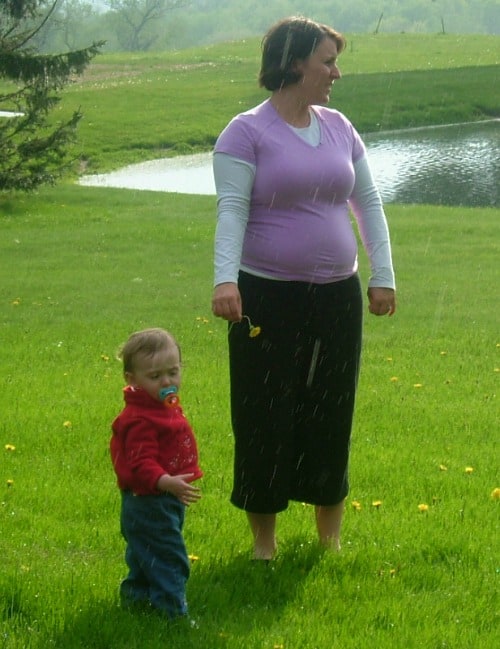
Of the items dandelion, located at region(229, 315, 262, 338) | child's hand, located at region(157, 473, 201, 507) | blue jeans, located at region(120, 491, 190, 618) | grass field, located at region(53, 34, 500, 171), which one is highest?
dandelion, located at region(229, 315, 262, 338)

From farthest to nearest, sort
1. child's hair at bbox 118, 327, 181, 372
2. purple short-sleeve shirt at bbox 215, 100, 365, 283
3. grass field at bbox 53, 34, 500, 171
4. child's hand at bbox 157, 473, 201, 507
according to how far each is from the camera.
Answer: grass field at bbox 53, 34, 500, 171
purple short-sleeve shirt at bbox 215, 100, 365, 283
child's hair at bbox 118, 327, 181, 372
child's hand at bbox 157, 473, 201, 507

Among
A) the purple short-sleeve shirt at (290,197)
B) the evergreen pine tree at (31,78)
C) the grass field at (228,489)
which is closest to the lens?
the grass field at (228,489)

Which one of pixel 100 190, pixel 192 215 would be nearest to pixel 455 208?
pixel 192 215

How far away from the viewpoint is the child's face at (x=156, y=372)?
3824 mm

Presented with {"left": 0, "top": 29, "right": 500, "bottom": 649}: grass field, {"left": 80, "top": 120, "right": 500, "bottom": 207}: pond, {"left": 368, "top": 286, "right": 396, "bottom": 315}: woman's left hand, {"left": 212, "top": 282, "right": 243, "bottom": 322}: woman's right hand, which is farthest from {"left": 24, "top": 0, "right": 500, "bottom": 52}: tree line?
{"left": 212, "top": 282, "right": 243, "bottom": 322}: woman's right hand

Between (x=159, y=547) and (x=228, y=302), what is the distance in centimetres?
86

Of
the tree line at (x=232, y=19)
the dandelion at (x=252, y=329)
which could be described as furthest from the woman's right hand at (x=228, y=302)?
the tree line at (x=232, y=19)

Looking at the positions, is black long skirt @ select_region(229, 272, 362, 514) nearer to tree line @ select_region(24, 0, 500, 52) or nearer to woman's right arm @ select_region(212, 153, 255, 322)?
woman's right arm @ select_region(212, 153, 255, 322)

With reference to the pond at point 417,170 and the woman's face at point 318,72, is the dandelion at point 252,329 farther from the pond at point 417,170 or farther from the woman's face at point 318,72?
the pond at point 417,170

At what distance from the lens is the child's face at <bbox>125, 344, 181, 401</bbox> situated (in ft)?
12.5

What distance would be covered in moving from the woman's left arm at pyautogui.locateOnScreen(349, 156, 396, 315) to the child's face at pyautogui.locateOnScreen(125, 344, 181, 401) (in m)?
1.06

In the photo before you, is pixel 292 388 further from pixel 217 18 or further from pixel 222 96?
pixel 217 18

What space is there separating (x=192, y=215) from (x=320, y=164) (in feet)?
52.3

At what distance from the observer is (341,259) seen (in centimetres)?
446
